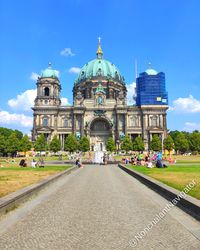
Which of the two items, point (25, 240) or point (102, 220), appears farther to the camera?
point (102, 220)

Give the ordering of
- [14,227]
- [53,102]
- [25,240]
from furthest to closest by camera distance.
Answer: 1. [53,102]
2. [14,227]
3. [25,240]

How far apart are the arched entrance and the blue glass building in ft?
57.4

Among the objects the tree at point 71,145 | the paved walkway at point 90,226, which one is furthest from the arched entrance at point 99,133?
the paved walkway at point 90,226

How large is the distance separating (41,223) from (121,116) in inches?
3948

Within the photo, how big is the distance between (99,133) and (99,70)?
28437 millimetres

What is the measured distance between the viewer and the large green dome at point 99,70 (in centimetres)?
11844

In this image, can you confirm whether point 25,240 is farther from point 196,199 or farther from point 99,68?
point 99,68

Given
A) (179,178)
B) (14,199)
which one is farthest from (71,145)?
(14,199)

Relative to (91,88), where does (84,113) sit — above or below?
below

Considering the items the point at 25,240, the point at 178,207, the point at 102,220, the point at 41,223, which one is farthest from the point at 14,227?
the point at 178,207

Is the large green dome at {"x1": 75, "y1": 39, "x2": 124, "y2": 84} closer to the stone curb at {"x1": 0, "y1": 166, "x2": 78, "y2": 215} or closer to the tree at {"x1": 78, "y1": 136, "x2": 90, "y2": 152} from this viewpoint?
the tree at {"x1": 78, "y1": 136, "x2": 90, "y2": 152}

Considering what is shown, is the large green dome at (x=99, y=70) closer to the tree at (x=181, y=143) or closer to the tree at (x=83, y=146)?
the tree at (x=83, y=146)

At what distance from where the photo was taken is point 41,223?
305 inches

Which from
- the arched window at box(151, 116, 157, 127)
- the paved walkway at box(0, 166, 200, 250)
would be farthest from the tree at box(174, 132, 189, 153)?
A: the paved walkway at box(0, 166, 200, 250)
